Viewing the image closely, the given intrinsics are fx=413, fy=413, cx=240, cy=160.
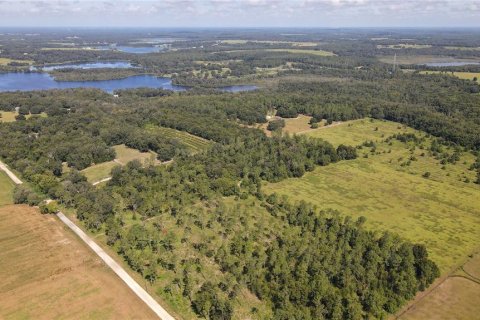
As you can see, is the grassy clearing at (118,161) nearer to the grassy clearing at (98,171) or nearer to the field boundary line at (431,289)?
the grassy clearing at (98,171)

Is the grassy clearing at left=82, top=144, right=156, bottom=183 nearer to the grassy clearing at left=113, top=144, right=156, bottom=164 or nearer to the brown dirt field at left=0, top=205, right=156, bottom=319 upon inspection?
the grassy clearing at left=113, top=144, right=156, bottom=164

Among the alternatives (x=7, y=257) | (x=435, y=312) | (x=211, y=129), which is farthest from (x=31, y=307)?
(x=211, y=129)

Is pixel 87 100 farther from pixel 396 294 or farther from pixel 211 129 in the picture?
pixel 396 294

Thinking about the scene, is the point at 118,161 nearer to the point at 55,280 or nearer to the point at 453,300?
the point at 55,280

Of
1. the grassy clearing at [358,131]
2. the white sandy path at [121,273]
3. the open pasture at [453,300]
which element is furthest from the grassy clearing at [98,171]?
the open pasture at [453,300]

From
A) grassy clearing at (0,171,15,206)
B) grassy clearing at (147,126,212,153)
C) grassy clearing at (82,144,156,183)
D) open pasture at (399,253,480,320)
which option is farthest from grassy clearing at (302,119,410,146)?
Result: grassy clearing at (0,171,15,206)

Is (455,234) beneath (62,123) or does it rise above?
beneath
